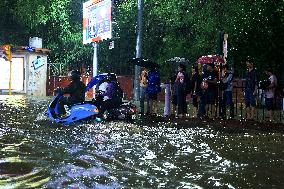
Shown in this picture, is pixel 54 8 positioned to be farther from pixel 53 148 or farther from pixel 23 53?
pixel 53 148

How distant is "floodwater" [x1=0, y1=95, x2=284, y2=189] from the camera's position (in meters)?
5.96

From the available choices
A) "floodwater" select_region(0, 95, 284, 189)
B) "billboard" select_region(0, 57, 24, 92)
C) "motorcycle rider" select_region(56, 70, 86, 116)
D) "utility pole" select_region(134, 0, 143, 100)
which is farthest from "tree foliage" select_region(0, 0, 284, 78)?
"floodwater" select_region(0, 95, 284, 189)

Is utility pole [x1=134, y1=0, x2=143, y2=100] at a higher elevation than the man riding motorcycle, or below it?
higher

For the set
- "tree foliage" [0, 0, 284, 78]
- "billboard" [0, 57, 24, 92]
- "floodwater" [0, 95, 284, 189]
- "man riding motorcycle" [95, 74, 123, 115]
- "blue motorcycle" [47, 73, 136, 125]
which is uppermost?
"tree foliage" [0, 0, 284, 78]

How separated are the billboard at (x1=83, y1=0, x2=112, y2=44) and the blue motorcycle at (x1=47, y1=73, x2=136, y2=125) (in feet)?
47.2

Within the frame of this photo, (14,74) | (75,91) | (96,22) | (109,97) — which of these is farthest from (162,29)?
(75,91)

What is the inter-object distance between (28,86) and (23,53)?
2.81m

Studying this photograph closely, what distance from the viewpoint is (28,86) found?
126 ft

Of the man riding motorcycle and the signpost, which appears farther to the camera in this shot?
the signpost

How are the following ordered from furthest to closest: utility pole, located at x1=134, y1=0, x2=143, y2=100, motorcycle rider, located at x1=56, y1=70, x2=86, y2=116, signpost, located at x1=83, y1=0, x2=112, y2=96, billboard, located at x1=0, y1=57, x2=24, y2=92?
billboard, located at x1=0, y1=57, x2=24, y2=92 < signpost, located at x1=83, y1=0, x2=112, y2=96 < utility pole, located at x1=134, y1=0, x2=143, y2=100 < motorcycle rider, located at x1=56, y1=70, x2=86, y2=116

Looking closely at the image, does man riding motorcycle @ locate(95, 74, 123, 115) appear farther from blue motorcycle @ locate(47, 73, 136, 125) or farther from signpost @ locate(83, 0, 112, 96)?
signpost @ locate(83, 0, 112, 96)

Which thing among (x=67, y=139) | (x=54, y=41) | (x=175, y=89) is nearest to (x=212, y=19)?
(x=175, y=89)

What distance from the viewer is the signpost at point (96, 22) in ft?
91.2

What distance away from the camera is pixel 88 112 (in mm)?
12930
